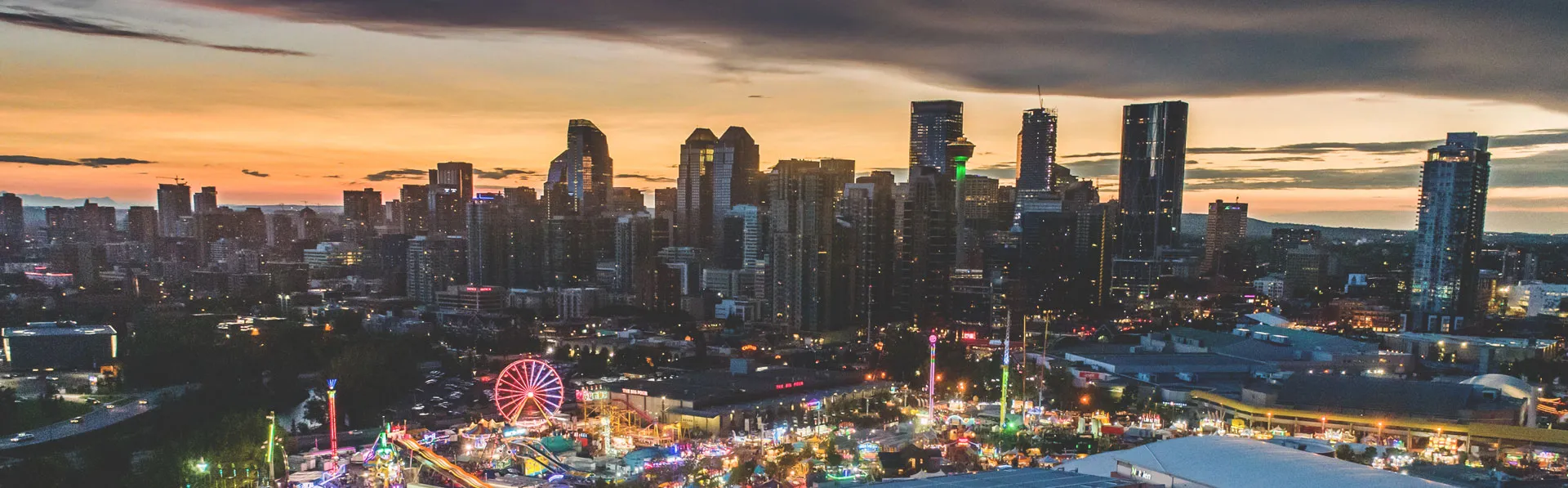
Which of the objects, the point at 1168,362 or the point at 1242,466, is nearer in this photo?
the point at 1242,466

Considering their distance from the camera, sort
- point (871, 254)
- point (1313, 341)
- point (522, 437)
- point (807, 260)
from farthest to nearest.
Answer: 1. point (871, 254)
2. point (807, 260)
3. point (1313, 341)
4. point (522, 437)

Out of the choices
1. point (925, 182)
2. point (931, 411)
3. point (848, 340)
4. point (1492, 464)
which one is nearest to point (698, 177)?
point (925, 182)

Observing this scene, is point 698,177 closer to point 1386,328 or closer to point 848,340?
point 848,340

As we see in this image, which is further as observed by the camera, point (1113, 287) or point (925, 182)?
point (1113, 287)

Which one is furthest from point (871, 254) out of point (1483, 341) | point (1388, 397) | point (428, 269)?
point (1388, 397)

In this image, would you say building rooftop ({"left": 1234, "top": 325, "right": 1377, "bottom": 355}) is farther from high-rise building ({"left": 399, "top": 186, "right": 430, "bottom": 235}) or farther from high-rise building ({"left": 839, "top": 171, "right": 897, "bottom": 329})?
high-rise building ({"left": 399, "top": 186, "right": 430, "bottom": 235})

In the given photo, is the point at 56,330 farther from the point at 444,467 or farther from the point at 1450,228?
the point at 1450,228

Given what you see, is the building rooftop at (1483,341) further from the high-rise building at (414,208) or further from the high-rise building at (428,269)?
the high-rise building at (414,208)
